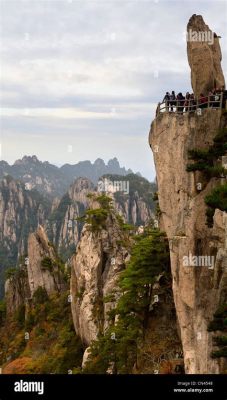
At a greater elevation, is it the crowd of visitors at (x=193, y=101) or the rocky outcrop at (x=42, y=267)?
the crowd of visitors at (x=193, y=101)

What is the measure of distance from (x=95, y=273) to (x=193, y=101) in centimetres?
2167

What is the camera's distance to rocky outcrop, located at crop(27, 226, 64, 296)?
235 feet

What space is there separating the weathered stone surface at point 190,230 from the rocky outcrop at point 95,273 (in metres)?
15.2

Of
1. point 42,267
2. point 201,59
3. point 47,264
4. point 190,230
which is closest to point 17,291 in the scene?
point 42,267

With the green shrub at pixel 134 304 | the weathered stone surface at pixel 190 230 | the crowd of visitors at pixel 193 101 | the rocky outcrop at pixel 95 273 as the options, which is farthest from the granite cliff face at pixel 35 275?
the crowd of visitors at pixel 193 101

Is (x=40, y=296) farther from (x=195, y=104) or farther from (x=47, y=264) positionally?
(x=195, y=104)

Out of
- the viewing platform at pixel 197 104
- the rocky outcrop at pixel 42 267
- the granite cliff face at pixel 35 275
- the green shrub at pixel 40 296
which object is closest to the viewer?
the viewing platform at pixel 197 104

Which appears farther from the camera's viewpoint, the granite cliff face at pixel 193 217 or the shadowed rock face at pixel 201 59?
the shadowed rock face at pixel 201 59

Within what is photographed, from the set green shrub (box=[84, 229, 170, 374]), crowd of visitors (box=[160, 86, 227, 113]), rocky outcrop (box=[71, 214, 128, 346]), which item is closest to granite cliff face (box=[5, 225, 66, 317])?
rocky outcrop (box=[71, 214, 128, 346])

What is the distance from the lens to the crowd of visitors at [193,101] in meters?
30.6

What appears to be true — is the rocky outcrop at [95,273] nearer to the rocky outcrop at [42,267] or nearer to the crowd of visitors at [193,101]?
the crowd of visitors at [193,101]

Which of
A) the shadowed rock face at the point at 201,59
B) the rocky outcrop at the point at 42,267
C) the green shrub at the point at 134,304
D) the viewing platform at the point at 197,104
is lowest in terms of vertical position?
the green shrub at the point at 134,304

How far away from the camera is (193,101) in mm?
31531
